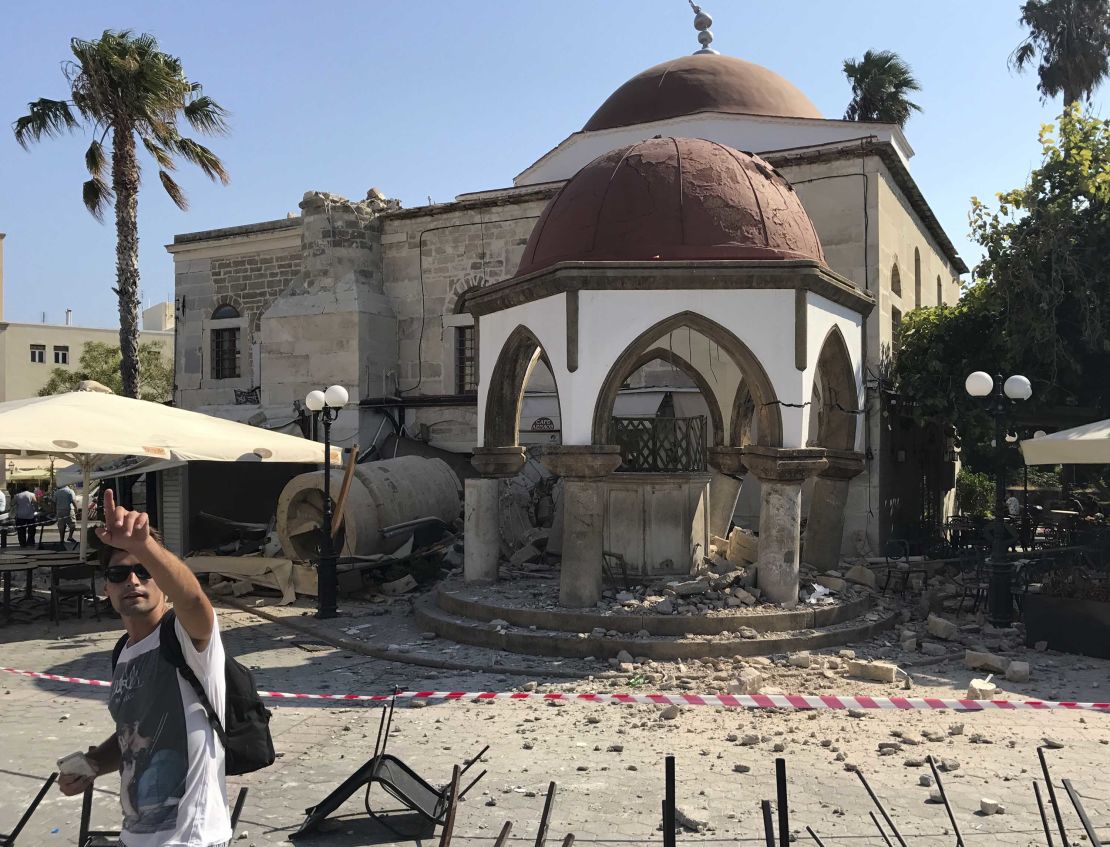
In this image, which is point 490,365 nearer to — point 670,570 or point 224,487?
point 670,570

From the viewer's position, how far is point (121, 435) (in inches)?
414

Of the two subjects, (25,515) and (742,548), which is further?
(25,515)

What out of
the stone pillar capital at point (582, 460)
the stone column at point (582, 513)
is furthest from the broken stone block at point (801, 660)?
the stone pillar capital at point (582, 460)

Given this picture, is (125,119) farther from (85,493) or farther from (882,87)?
(882,87)

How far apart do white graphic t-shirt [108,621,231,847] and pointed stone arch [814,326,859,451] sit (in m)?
9.28

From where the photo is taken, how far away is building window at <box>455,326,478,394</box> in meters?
18.3

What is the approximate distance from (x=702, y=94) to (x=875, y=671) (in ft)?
38.1

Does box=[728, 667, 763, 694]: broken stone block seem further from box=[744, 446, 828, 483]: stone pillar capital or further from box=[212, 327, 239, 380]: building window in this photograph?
box=[212, 327, 239, 380]: building window

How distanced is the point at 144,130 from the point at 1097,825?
1702cm

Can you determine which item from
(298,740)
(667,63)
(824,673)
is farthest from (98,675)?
(667,63)

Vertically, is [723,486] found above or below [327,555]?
above

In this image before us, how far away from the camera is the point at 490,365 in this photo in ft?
36.1

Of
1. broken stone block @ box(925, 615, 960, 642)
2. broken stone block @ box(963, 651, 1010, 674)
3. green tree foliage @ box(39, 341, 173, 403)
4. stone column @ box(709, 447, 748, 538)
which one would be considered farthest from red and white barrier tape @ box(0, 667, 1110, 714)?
green tree foliage @ box(39, 341, 173, 403)

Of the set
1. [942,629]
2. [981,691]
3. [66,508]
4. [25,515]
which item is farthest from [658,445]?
[25,515]
